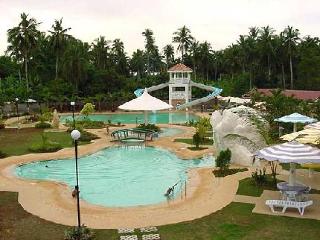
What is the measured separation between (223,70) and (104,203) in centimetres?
7672

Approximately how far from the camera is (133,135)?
1410 inches

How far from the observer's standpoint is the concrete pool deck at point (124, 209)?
16156mm

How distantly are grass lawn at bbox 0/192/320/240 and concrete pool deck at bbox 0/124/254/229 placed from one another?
0.60m

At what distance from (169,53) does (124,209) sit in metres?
79.8

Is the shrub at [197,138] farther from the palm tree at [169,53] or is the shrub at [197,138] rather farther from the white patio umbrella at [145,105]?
the palm tree at [169,53]

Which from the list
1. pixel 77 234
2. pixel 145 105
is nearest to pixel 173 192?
pixel 77 234

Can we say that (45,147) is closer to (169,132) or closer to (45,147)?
(45,147)

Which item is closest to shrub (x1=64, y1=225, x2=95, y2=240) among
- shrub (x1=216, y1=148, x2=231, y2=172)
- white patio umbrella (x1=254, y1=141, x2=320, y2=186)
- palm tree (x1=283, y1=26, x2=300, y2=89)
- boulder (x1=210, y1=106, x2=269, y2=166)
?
white patio umbrella (x1=254, y1=141, x2=320, y2=186)

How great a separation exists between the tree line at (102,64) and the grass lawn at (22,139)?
54.5 ft

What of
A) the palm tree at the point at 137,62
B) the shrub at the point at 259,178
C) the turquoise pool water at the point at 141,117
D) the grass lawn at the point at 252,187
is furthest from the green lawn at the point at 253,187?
the palm tree at the point at 137,62

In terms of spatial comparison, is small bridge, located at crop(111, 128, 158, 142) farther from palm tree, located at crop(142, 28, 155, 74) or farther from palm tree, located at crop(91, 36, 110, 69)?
palm tree, located at crop(142, 28, 155, 74)

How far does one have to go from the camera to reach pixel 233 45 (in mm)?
81375

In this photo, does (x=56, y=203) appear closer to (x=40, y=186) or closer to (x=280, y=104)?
(x=40, y=186)

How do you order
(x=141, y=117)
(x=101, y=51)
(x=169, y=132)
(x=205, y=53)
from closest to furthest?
(x=169, y=132)
(x=141, y=117)
(x=101, y=51)
(x=205, y=53)
